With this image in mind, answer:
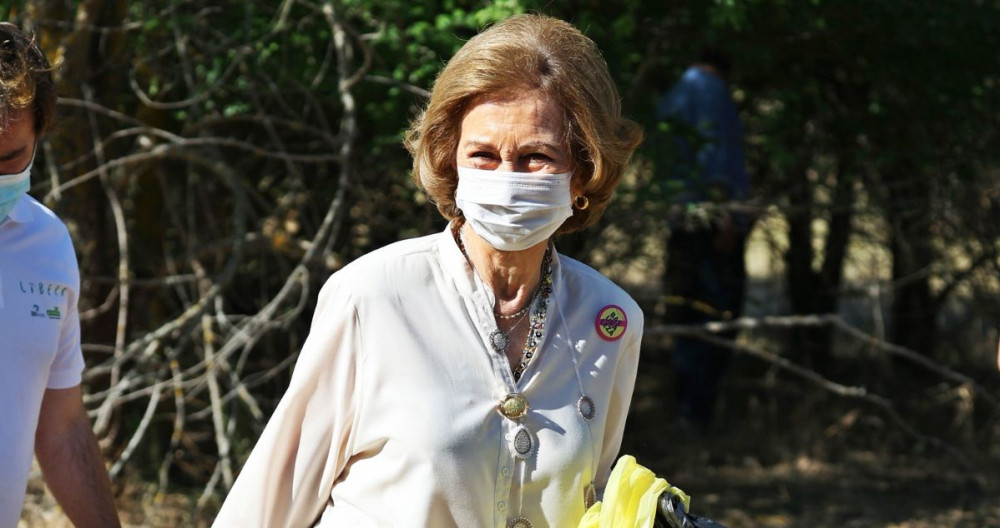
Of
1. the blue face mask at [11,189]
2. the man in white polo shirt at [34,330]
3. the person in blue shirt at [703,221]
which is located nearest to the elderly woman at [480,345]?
the man in white polo shirt at [34,330]

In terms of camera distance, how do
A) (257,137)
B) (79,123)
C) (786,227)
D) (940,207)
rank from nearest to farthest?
(79,123) → (257,137) → (940,207) → (786,227)

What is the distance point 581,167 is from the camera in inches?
89.0

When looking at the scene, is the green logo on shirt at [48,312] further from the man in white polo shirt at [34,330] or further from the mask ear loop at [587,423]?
the mask ear loop at [587,423]

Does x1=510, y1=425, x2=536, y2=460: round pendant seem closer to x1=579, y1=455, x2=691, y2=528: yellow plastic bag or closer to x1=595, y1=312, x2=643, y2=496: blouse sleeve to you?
x1=579, y1=455, x2=691, y2=528: yellow plastic bag

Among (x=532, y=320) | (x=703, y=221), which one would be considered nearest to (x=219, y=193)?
(x=703, y=221)

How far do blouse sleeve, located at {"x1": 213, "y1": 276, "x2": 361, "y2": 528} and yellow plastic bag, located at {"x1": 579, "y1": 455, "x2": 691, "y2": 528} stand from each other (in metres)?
0.42

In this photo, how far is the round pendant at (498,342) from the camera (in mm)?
2119

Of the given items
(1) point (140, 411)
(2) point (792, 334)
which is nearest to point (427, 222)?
(1) point (140, 411)

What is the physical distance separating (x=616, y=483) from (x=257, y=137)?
3482 mm

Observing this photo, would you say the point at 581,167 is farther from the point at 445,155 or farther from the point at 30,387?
the point at 30,387

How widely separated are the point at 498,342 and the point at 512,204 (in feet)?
0.76

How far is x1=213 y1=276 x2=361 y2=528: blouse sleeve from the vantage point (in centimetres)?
206

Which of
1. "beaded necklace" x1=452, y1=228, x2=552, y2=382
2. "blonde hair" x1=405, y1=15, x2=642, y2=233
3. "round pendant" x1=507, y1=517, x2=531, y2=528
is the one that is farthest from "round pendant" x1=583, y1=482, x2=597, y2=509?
"blonde hair" x1=405, y1=15, x2=642, y2=233

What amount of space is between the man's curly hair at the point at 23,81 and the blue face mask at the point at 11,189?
87 mm
